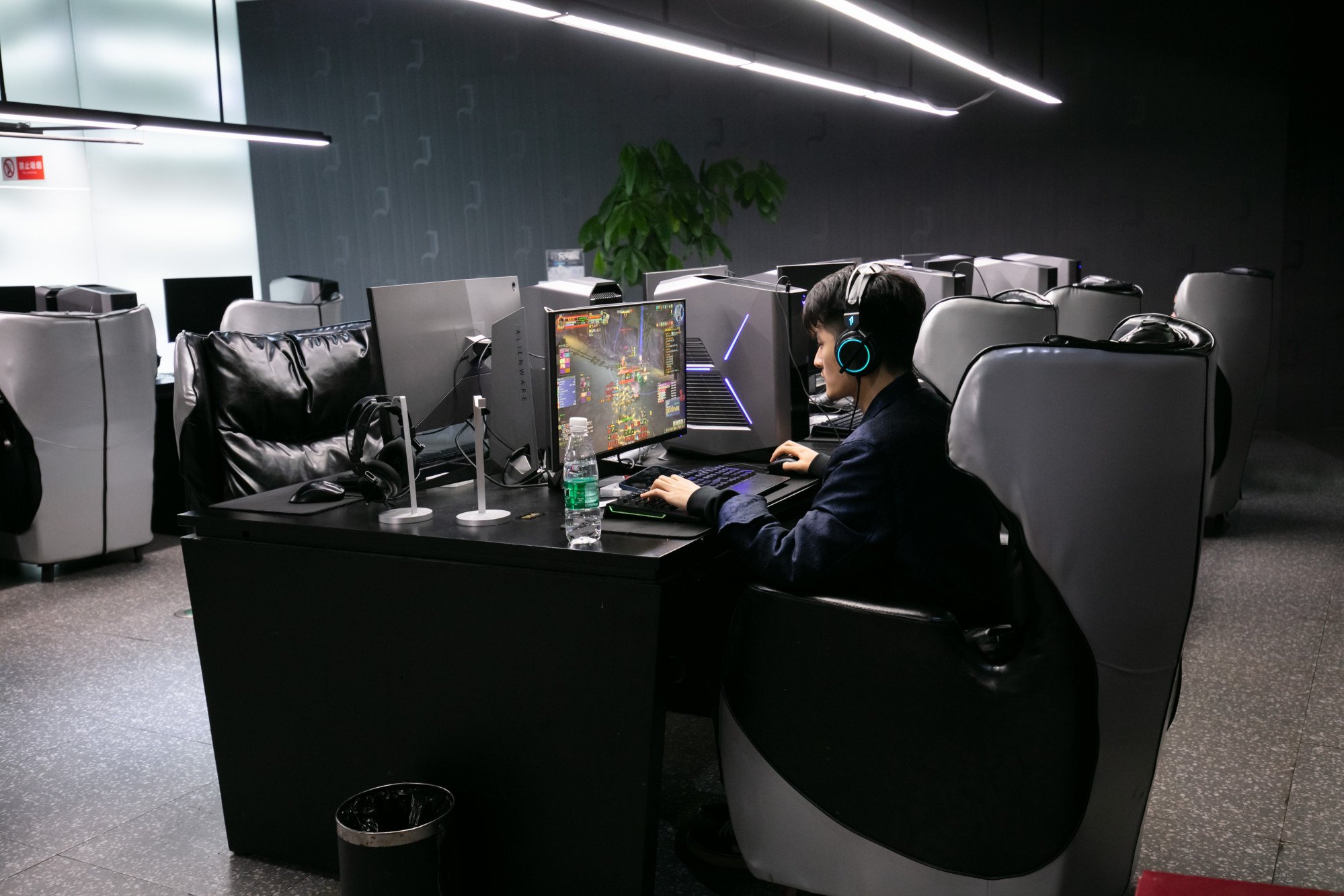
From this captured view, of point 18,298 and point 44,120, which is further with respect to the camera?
point 44,120

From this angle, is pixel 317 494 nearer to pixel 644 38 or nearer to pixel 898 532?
pixel 898 532

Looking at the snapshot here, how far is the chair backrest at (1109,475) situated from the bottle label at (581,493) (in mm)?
760

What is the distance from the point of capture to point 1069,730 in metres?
1.59

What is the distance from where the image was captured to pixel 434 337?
8.20 feet

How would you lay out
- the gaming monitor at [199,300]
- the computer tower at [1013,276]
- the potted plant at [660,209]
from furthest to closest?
the potted plant at [660,209] → the gaming monitor at [199,300] → the computer tower at [1013,276]

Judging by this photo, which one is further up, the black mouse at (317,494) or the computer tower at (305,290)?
the computer tower at (305,290)

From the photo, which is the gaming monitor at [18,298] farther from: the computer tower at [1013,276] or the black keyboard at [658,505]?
the computer tower at [1013,276]

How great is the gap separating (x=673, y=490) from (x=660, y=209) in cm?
481

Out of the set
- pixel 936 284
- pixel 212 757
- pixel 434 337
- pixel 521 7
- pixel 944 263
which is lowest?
pixel 212 757

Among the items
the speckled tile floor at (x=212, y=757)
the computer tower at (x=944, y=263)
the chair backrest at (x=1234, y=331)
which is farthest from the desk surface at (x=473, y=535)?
the chair backrest at (x=1234, y=331)

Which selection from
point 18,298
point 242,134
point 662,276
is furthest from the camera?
point 242,134

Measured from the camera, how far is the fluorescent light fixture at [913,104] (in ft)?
21.0

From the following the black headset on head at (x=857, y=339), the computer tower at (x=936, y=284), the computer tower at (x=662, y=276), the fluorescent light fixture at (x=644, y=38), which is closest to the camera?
the black headset on head at (x=857, y=339)

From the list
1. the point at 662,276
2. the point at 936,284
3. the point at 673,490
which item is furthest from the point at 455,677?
the point at 936,284
